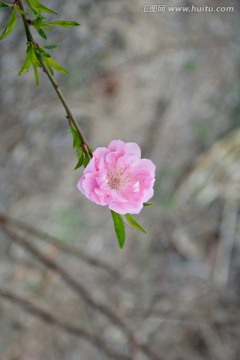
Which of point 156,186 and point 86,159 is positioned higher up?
point 86,159

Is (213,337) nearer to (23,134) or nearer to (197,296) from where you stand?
(197,296)

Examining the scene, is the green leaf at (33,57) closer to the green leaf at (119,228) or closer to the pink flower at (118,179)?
the pink flower at (118,179)

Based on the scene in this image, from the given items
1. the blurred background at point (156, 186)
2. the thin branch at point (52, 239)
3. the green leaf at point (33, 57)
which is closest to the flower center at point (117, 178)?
the green leaf at point (33, 57)

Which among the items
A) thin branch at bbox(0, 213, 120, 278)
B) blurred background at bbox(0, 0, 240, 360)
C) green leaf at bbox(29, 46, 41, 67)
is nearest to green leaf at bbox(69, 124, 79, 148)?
green leaf at bbox(29, 46, 41, 67)

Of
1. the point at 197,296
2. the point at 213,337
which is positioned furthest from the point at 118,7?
the point at 213,337

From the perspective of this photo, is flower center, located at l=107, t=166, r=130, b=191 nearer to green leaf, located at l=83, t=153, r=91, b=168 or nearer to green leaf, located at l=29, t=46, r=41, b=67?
green leaf, located at l=83, t=153, r=91, b=168

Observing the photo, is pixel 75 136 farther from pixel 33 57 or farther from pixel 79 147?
pixel 33 57

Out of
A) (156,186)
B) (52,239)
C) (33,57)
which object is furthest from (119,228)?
(156,186)
